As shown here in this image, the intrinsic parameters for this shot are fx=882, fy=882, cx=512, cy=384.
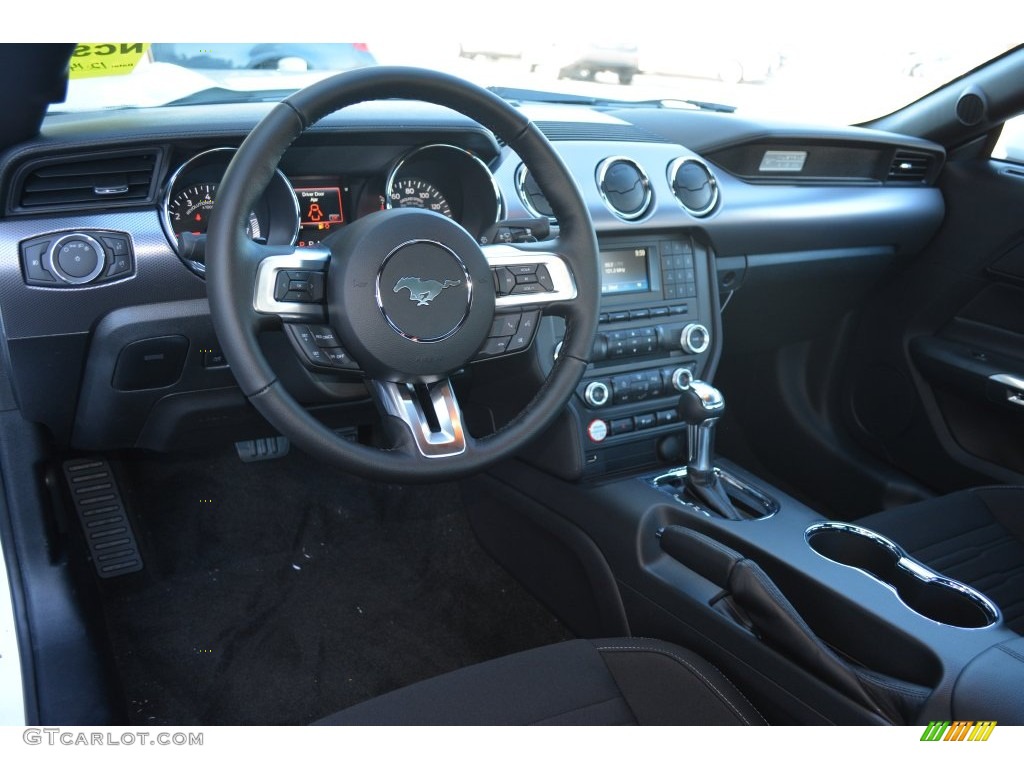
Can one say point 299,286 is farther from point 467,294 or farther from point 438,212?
point 438,212

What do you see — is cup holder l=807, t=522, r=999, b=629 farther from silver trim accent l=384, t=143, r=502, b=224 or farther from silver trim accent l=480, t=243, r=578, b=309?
silver trim accent l=384, t=143, r=502, b=224

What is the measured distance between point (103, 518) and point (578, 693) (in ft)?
4.74

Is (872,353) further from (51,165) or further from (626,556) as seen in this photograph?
(51,165)

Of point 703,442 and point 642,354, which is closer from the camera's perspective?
point 703,442

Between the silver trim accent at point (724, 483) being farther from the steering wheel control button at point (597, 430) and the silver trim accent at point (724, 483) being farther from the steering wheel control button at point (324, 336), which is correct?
the steering wheel control button at point (324, 336)

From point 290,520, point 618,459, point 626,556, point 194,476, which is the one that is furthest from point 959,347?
point 194,476

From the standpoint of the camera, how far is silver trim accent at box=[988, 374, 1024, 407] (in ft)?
7.06

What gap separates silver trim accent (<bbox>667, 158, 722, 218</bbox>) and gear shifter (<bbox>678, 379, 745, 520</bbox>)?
1.41 ft

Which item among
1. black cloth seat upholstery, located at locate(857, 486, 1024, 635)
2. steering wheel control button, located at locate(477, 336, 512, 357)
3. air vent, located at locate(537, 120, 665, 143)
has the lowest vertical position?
black cloth seat upholstery, located at locate(857, 486, 1024, 635)

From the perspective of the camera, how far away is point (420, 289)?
1245 millimetres

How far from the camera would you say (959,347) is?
240 cm

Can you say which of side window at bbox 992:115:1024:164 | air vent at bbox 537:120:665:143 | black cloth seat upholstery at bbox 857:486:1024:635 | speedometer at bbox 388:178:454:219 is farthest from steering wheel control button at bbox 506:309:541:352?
side window at bbox 992:115:1024:164

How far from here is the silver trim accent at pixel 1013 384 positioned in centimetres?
215

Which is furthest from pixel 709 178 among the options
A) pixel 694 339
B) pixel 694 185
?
pixel 694 339
